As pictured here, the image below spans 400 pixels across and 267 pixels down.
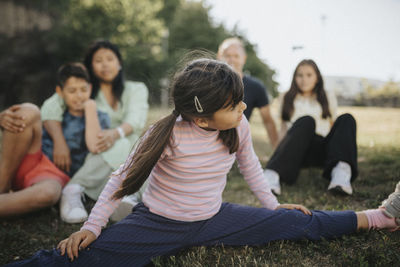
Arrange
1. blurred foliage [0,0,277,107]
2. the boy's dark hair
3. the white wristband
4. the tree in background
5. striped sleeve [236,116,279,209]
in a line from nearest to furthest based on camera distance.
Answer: striped sleeve [236,116,279,209] < the boy's dark hair < the white wristband < blurred foliage [0,0,277,107] < the tree in background

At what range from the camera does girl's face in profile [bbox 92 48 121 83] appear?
3.74 metres

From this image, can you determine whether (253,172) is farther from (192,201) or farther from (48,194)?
(48,194)

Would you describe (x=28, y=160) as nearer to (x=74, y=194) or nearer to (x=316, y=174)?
(x=74, y=194)

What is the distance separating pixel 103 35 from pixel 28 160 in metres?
16.5

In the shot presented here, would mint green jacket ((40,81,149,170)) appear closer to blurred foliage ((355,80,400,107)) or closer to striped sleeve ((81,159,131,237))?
striped sleeve ((81,159,131,237))

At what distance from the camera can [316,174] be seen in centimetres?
378

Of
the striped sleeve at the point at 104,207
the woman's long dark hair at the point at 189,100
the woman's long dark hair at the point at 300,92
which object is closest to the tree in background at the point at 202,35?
the woman's long dark hair at the point at 300,92

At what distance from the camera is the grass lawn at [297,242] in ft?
6.06

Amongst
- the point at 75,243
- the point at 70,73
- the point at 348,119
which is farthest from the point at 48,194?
the point at 348,119

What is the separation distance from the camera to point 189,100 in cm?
179

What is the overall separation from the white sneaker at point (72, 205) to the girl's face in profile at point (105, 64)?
1400mm

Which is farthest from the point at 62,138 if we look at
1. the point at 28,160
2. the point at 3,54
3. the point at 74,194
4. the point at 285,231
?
the point at 3,54

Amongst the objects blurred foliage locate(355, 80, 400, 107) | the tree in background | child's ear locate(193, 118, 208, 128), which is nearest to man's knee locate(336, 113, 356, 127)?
child's ear locate(193, 118, 208, 128)

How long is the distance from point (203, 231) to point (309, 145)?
6.10ft
